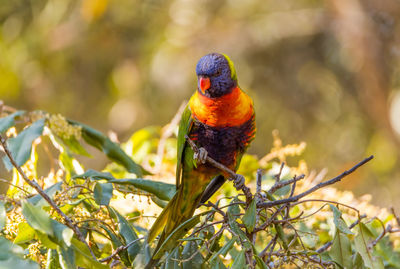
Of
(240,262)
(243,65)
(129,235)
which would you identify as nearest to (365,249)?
(240,262)

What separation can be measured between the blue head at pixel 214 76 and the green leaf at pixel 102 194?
1.74 feet

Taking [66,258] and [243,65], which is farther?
[243,65]

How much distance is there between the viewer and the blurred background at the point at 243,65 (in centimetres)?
493

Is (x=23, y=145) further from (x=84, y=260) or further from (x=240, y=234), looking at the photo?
(x=240, y=234)

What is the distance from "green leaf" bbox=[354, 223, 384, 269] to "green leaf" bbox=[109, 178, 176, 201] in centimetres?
53

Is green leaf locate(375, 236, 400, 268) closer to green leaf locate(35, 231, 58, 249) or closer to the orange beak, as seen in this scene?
the orange beak

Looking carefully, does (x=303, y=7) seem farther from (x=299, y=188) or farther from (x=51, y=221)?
(x=51, y=221)

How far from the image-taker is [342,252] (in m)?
1.07

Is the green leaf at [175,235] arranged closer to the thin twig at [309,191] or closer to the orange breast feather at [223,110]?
the thin twig at [309,191]

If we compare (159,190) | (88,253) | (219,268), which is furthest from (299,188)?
(88,253)

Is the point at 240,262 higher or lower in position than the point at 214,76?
lower

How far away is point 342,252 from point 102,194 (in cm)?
58

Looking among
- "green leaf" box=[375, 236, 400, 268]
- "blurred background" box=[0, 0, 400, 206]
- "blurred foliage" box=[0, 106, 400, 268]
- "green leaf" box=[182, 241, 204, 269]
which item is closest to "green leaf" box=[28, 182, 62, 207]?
"blurred foliage" box=[0, 106, 400, 268]

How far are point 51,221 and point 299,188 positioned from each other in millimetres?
1099
